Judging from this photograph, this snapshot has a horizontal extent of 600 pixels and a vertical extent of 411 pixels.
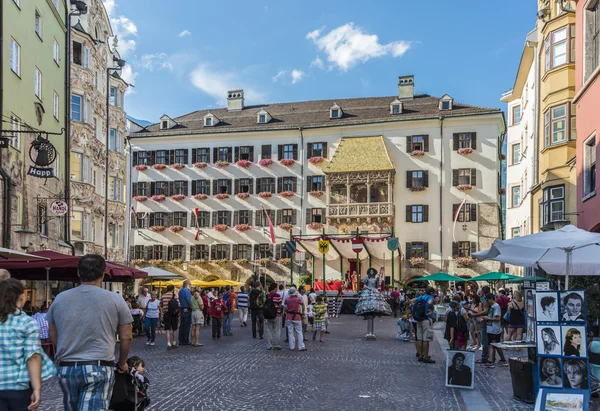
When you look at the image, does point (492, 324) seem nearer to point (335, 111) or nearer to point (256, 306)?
point (256, 306)

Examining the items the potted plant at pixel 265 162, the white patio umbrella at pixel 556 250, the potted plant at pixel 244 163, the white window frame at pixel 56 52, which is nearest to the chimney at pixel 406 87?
the potted plant at pixel 265 162

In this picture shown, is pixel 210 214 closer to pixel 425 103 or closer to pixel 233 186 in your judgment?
pixel 233 186

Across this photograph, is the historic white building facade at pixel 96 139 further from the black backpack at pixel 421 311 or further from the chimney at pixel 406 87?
the chimney at pixel 406 87

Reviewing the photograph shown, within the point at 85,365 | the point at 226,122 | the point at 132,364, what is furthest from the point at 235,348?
the point at 226,122

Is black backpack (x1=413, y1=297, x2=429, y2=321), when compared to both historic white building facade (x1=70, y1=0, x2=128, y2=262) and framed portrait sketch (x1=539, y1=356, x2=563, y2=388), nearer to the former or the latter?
framed portrait sketch (x1=539, y1=356, x2=563, y2=388)

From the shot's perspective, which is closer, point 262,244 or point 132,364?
point 132,364

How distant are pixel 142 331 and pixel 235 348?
676 cm

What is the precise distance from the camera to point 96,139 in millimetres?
36438

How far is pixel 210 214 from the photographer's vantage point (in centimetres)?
5634

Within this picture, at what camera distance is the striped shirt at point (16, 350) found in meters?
4.86

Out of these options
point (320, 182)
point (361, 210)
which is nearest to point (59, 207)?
point (361, 210)

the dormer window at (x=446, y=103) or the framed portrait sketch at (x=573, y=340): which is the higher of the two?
the dormer window at (x=446, y=103)

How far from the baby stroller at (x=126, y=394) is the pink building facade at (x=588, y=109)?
15276 mm

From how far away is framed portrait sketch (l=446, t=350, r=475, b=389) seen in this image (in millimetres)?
11414
